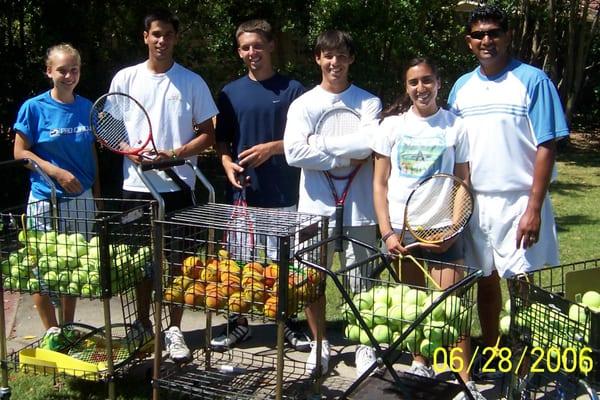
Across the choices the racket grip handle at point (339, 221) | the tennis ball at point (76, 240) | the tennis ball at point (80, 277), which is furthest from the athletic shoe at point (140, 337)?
the racket grip handle at point (339, 221)

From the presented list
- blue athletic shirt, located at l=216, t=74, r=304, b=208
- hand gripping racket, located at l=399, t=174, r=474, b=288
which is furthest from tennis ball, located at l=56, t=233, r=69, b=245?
hand gripping racket, located at l=399, t=174, r=474, b=288

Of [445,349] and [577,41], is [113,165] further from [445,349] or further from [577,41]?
[577,41]

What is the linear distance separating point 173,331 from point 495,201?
7.19 feet

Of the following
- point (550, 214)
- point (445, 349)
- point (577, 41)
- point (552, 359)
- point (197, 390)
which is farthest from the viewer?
point (577, 41)

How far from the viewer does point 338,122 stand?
4887 millimetres

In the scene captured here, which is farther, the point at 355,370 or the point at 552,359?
the point at 355,370

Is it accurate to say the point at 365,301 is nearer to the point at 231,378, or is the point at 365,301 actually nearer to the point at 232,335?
the point at 231,378

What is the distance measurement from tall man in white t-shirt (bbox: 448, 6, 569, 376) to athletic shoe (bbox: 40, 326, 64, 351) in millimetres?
2704

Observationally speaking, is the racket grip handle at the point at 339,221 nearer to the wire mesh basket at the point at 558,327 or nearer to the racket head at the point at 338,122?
the racket head at the point at 338,122

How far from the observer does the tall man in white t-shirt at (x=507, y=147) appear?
4379mm

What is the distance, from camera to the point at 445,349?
3.88 metres

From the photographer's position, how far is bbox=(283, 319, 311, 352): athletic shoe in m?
5.45

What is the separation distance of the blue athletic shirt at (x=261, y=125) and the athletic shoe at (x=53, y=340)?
4.97ft

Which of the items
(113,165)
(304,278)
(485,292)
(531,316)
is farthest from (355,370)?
(113,165)
